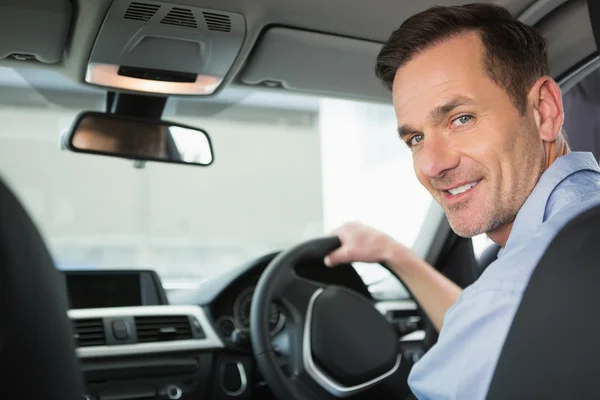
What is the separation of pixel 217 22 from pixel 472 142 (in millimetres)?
1274

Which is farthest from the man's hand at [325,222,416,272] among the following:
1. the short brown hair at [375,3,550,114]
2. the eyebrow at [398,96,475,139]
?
the eyebrow at [398,96,475,139]

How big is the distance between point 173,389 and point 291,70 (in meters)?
1.42

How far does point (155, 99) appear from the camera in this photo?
337 centimetres

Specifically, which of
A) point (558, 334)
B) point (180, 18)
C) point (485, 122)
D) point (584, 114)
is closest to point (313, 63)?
point (180, 18)

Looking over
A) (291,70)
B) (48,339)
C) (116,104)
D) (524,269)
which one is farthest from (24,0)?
(524,269)

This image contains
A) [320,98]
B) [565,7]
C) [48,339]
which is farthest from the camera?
[320,98]

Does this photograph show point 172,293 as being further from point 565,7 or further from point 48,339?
point 48,339

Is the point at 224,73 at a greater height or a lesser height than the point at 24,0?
lesser

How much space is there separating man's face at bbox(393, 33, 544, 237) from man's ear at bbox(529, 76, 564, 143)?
1.6 inches

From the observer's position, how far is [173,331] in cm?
327

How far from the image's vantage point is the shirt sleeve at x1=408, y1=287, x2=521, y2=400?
1.24 metres

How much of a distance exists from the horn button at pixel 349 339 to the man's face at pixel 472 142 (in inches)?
32.7

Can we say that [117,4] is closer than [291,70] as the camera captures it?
Yes

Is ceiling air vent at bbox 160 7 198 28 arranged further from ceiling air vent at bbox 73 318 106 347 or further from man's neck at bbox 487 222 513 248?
man's neck at bbox 487 222 513 248
